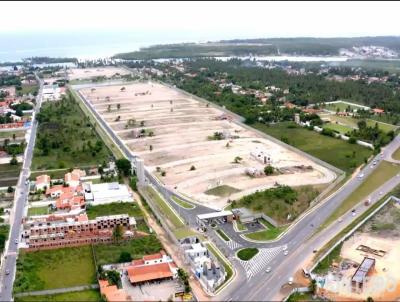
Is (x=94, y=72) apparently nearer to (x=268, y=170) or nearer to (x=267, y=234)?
(x=268, y=170)

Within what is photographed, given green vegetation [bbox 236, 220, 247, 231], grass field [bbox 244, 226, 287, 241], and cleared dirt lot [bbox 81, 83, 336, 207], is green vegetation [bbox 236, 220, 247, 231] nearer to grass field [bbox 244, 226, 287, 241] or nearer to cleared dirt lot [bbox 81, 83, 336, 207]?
grass field [bbox 244, 226, 287, 241]


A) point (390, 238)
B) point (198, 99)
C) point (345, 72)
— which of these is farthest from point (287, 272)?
point (345, 72)

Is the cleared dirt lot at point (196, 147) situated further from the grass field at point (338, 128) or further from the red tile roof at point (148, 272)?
the red tile roof at point (148, 272)

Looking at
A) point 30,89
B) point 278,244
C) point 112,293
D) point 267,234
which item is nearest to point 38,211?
point 112,293

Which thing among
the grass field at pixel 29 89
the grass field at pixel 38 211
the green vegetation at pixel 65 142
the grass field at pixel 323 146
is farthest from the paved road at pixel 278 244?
the grass field at pixel 29 89

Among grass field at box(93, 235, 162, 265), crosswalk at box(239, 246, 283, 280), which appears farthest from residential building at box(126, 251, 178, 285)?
crosswalk at box(239, 246, 283, 280)
